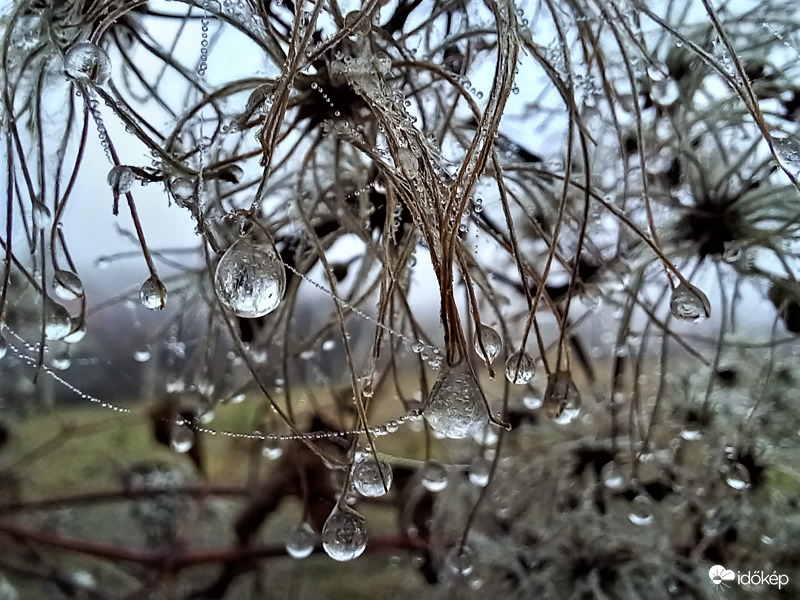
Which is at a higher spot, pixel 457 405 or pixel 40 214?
pixel 40 214

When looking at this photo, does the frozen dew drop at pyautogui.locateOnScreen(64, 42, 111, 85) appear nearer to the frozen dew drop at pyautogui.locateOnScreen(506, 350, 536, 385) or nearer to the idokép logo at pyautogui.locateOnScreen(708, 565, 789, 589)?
the frozen dew drop at pyautogui.locateOnScreen(506, 350, 536, 385)

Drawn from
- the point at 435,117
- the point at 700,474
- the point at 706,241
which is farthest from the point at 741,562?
the point at 435,117

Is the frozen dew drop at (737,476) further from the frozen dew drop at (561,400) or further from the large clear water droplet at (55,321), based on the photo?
the large clear water droplet at (55,321)

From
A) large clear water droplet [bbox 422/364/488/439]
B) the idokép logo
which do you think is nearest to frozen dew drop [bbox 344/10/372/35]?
large clear water droplet [bbox 422/364/488/439]

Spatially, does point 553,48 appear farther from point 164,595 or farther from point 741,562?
point 164,595

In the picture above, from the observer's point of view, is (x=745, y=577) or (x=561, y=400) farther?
(x=745, y=577)

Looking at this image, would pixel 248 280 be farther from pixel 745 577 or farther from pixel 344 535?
pixel 745 577

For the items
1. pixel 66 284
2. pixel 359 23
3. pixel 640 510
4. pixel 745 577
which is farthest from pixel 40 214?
pixel 745 577
